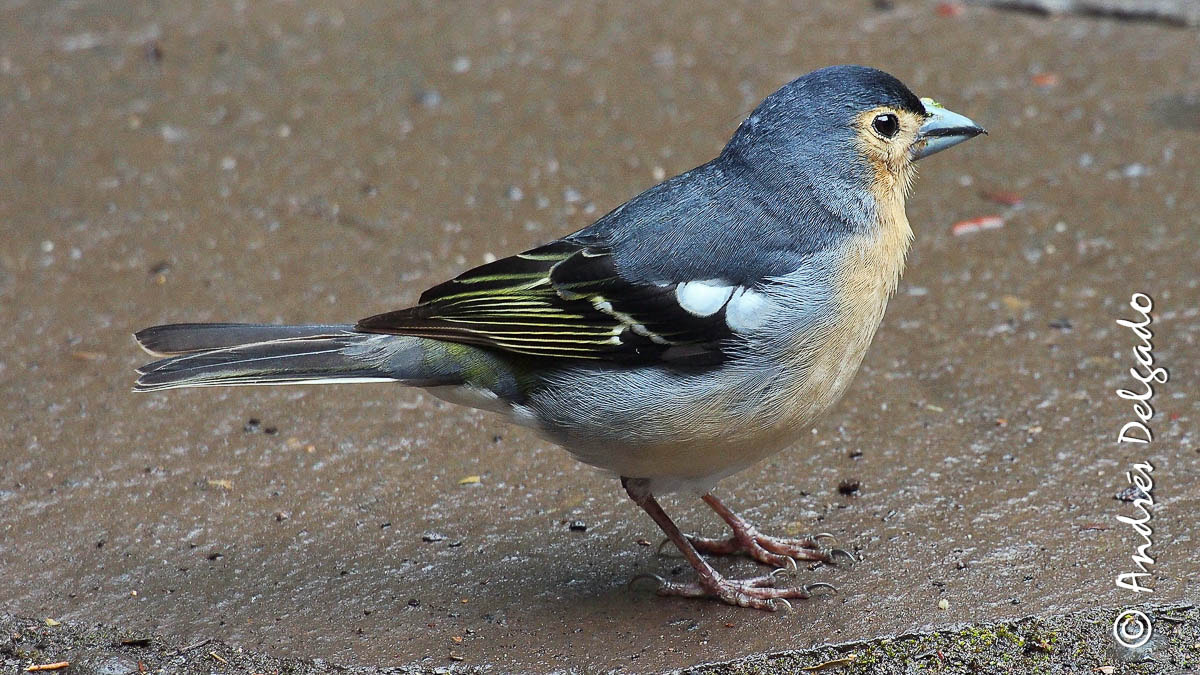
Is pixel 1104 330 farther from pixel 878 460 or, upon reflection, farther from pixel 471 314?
pixel 471 314

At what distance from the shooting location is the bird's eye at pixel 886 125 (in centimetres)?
408

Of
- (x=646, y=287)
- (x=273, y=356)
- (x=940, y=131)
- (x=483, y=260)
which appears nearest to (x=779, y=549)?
(x=646, y=287)

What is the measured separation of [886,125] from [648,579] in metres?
1.68

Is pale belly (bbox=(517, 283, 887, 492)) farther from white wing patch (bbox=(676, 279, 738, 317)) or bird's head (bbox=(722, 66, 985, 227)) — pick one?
bird's head (bbox=(722, 66, 985, 227))

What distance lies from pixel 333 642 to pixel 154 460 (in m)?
1.23

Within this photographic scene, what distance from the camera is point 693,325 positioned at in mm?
3865

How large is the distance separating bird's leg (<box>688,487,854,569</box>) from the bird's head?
3.63ft

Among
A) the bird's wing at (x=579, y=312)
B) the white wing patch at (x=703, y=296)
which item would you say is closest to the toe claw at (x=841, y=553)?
the bird's wing at (x=579, y=312)

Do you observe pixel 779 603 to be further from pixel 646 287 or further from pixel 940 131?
pixel 940 131

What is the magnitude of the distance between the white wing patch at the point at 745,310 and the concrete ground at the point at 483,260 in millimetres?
944

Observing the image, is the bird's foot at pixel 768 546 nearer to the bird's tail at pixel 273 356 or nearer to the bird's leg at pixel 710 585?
the bird's leg at pixel 710 585

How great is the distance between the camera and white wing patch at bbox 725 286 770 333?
382cm

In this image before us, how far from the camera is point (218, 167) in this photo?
654cm

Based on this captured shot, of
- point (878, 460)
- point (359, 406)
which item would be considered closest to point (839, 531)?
point (878, 460)
